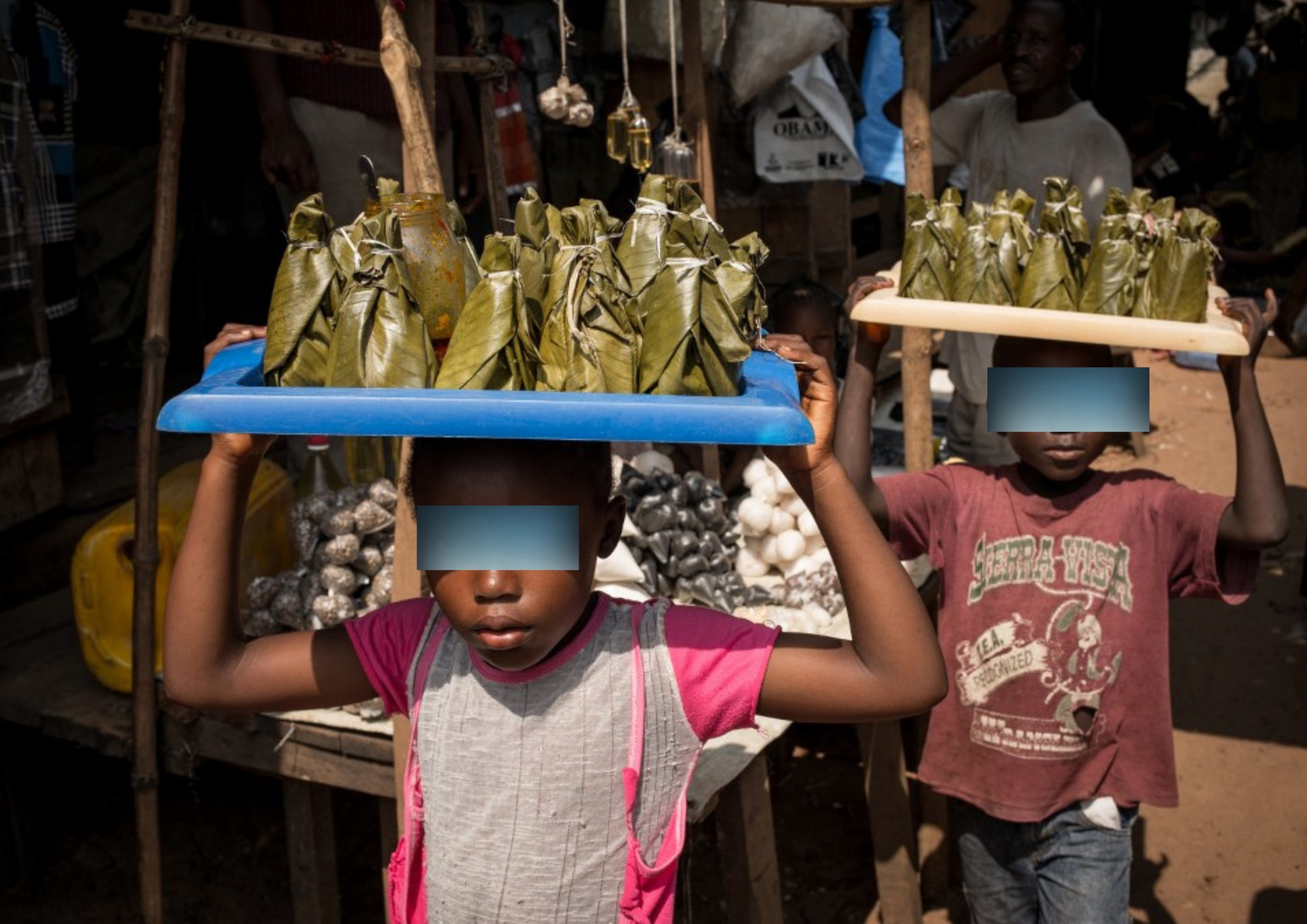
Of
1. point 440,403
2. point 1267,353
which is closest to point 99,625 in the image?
point 440,403

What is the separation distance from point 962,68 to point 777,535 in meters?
1.99

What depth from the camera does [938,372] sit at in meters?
6.81

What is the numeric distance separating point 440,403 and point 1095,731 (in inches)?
68.2

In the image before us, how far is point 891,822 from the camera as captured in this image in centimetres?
345

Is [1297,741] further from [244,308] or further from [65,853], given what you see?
[244,308]

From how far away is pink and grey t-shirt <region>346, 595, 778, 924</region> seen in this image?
166cm

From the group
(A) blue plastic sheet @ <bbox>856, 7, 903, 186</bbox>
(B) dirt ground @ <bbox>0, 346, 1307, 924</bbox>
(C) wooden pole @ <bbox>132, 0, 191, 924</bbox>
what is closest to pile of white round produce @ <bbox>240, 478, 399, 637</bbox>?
(C) wooden pole @ <bbox>132, 0, 191, 924</bbox>

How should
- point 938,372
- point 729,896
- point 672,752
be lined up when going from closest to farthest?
point 672,752 < point 729,896 < point 938,372

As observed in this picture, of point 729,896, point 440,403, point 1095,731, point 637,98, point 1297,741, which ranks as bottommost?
point 1297,741

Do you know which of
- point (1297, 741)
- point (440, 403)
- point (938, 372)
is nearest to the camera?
point (440, 403)

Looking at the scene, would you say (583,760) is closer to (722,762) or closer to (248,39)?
(722,762)

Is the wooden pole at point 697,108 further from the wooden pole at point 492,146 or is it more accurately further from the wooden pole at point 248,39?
the wooden pole at point 248,39

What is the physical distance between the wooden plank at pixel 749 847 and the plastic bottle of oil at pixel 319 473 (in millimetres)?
1371

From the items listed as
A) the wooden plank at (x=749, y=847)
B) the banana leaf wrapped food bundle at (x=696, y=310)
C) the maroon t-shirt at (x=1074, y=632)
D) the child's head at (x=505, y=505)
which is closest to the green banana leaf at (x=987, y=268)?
the maroon t-shirt at (x=1074, y=632)
